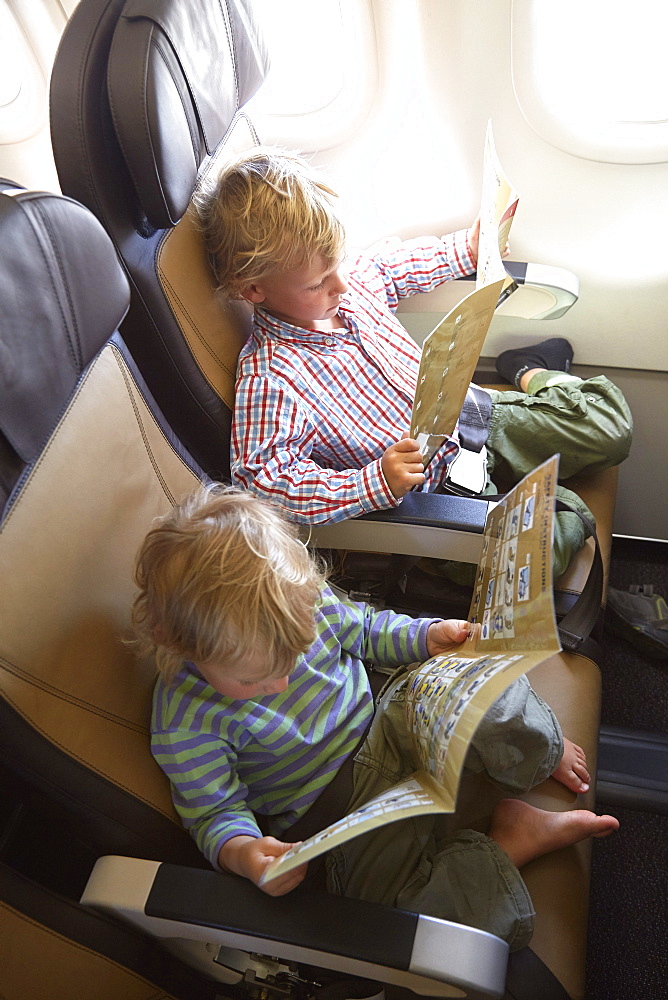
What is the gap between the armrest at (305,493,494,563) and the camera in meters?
1.21

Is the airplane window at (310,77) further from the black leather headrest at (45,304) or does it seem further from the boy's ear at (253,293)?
the black leather headrest at (45,304)

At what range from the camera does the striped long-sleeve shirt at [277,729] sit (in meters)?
0.92

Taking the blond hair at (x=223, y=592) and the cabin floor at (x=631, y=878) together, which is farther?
the cabin floor at (x=631, y=878)

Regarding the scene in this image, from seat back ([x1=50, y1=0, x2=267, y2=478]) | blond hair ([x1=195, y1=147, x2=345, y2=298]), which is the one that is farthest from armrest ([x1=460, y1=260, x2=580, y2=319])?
seat back ([x1=50, y1=0, x2=267, y2=478])

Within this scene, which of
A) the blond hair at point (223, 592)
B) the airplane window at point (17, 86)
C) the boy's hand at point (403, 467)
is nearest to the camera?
the blond hair at point (223, 592)

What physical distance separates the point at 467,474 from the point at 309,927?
0.90 metres

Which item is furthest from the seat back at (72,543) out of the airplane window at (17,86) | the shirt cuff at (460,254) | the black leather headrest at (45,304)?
the airplane window at (17,86)

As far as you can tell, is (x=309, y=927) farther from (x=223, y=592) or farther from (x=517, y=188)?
(x=517, y=188)

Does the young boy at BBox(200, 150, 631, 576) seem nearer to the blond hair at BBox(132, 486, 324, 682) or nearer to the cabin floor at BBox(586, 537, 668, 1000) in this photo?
the blond hair at BBox(132, 486, 324, 682)

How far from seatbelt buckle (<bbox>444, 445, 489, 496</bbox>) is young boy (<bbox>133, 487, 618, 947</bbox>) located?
38 cm

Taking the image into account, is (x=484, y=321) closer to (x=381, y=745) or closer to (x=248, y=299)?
(x=248, y=299)

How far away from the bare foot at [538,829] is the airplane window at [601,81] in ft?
4.43

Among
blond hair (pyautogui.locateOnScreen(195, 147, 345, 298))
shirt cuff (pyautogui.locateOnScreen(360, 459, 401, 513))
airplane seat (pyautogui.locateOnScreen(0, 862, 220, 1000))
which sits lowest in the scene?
airplane seat (pyautogui.locateOnScreen(0, 862, 220, 1000))

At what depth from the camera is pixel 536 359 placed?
186 centimetres
